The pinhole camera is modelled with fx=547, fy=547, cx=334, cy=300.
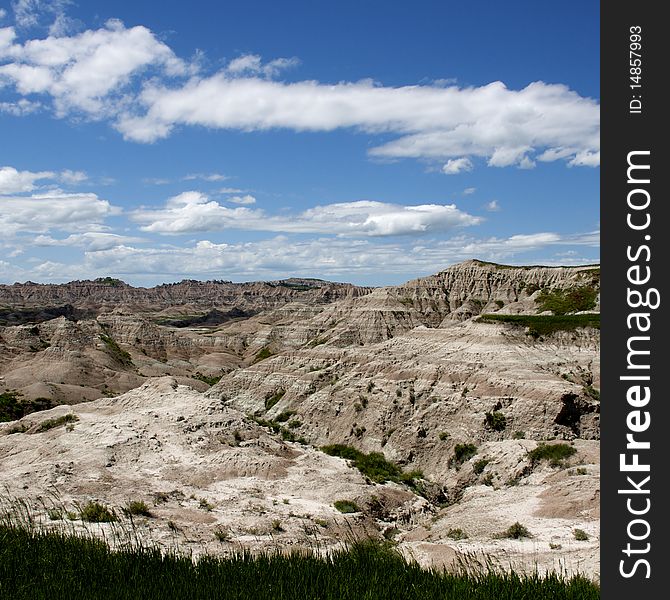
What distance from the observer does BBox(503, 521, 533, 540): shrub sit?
18281 mm

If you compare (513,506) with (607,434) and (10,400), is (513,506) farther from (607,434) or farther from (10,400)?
(10,400)

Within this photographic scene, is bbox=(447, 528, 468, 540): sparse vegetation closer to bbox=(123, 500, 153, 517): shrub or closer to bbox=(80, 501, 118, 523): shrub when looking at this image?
bbox=(123, 500, 153, 517): shrub

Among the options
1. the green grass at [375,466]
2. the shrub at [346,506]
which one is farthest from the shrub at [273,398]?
the shrub at [346,506]

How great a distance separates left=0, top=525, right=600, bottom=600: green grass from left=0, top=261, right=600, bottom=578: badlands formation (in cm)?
467

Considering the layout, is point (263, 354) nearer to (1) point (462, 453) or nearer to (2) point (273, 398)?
(2) point (273, 398)

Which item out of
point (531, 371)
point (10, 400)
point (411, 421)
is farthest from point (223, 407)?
point (10, 400)

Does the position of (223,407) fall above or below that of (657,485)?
below

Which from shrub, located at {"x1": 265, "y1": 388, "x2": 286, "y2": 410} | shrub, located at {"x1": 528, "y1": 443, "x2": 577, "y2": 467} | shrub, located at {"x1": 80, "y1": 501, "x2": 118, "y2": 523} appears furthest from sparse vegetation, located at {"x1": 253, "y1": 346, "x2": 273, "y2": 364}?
shrub, located at {"x1": 80, "y1": 501, "x2": 118, "y2": 523}

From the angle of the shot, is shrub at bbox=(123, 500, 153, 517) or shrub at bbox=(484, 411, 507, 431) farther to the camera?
shrub at bbox=(484, 411, 507, 431)

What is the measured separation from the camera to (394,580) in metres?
8.81

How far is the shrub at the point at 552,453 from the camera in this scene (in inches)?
1181

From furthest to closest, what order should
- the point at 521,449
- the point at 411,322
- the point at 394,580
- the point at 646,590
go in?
1. the point at 411,322
2. the point at 521,449
3. the point at 394,580
4. the point at 646,590

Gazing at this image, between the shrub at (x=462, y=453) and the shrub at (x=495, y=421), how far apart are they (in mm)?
2308

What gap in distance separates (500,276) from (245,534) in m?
96.3
